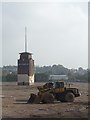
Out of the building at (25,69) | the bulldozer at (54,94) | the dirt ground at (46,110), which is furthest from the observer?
the building at (25,69)

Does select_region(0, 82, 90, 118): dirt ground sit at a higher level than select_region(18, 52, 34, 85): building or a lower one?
lower

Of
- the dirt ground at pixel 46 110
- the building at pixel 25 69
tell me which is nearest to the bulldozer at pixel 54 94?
the dirt ground at pixel 46 110

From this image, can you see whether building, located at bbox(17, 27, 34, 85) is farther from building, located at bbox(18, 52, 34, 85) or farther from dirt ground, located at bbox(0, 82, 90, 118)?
dirt ground, located at bbox(0, 82, 90, 118)

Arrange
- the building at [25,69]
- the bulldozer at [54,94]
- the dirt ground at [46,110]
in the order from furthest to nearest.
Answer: the building at [25,69] → the bulldozer at [54,94] → the dirt ground at [46,110]

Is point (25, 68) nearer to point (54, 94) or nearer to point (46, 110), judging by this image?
point (54, 94)

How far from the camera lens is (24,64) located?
336 ft

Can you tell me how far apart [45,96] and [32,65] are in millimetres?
71996

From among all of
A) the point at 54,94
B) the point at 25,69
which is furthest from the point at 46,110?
the point at 25,69

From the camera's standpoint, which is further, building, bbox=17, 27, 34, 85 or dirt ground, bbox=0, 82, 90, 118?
building, bbox=17, 27, 34, 85

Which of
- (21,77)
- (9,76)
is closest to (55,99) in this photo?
(21,77)

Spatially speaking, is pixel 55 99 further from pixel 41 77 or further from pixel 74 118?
pixel 41 77

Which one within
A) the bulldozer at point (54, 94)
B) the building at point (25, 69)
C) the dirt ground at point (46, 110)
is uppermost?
the building at point (25, 69)

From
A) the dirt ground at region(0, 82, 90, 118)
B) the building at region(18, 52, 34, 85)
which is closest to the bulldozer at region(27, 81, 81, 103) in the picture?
the dirt ground at region(0, 82, 90, 118)

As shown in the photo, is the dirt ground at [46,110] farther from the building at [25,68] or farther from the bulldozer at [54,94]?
the building at [25,68]
